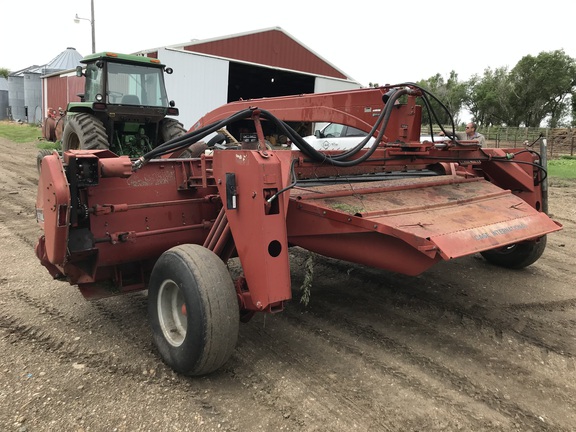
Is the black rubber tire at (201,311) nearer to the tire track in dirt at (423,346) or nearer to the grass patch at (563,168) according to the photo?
the tire track in dirt at (423,346)

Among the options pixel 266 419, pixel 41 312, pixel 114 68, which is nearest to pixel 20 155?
pixel 114 68

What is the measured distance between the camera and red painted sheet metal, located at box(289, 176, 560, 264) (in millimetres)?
2916

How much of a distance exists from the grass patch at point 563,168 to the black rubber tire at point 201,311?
1324cm

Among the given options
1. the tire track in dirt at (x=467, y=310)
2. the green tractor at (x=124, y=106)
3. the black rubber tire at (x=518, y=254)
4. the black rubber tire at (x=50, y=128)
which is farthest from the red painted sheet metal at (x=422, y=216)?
the black rubber tire at (x=50, y=128)

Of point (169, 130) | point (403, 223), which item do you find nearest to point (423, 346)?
point (403, 223)

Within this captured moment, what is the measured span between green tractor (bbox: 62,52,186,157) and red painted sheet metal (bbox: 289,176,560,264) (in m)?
5.68

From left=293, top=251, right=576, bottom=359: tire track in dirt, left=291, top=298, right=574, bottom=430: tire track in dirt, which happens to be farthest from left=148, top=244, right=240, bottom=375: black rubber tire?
left=293, top=251, right=576, bottom=359: tire track in dirt

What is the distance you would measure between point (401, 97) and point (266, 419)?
2813 millimetres

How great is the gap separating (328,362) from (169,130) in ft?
21.7

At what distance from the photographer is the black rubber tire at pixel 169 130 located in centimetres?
876

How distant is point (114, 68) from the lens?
862cm

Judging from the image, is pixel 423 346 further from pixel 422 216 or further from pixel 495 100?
pixel 495 100

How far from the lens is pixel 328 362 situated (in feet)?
10.5

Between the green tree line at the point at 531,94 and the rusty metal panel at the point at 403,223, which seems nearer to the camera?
the rusty metal panel at the point at 403,223
